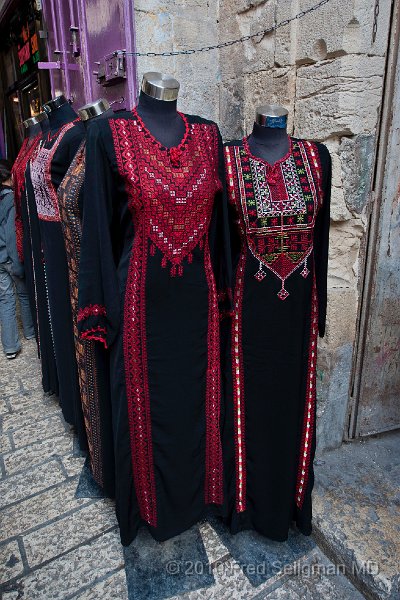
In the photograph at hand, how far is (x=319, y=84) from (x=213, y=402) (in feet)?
5.00

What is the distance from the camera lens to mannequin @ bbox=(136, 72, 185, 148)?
1.55 meters

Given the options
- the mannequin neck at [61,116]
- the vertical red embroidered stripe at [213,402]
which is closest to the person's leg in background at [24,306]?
the mannequin neck at [61,116]

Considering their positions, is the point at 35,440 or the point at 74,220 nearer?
the point at 74,220

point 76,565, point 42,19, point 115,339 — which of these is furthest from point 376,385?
point 42,19

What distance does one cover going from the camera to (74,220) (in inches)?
73.9

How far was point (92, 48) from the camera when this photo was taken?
308 centimetres

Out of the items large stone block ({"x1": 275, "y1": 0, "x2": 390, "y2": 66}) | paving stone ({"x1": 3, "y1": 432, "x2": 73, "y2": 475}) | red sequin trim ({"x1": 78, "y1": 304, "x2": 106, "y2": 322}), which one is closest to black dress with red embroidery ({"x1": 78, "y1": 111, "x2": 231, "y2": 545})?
red sequin trim ({"x1": 78, "y1": 304, "x2": 106, "y2": 322})

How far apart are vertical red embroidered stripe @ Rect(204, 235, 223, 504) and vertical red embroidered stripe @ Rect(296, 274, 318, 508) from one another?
14.2 inches

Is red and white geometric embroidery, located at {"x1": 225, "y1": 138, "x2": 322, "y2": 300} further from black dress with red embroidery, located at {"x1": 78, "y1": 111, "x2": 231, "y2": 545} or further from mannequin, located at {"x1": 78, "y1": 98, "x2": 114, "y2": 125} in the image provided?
mannequin, located at {"x1": 78, "y1": 98, "x2": 114, "y2": 125}

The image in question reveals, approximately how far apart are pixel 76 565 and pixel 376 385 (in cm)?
182

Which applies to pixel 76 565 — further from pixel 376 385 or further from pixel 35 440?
pixel 376 385

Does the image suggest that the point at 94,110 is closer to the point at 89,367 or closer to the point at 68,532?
the point at 89,367

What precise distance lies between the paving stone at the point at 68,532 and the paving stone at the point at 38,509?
0.05 metres

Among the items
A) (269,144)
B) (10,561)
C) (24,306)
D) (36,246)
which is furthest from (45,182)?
(24,306)
